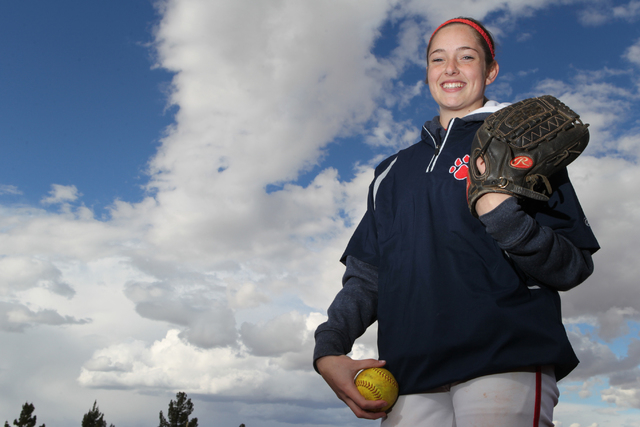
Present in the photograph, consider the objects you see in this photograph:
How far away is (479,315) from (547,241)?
45 cm

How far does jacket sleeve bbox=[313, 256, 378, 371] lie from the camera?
105 inches

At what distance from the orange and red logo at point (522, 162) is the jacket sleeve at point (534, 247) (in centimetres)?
19

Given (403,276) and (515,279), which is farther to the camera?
(403,276)

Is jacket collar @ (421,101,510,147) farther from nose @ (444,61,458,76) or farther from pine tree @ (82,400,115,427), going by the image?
pine tree @ (82,400,115,427)

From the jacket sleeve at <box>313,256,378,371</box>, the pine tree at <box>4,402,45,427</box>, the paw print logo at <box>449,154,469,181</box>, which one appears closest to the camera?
the paw print logo at <box>449,154,469,181</box>

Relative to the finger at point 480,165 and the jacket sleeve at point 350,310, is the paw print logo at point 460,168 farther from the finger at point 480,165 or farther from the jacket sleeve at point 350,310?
the jacket sleeve at point 350,310

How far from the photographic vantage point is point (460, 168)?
2.57m

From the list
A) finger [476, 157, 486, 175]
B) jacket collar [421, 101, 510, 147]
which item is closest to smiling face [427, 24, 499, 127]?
jacket collar [421, 101, 510, 147]

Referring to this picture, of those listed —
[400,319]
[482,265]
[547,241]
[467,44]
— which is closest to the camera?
[547,241]

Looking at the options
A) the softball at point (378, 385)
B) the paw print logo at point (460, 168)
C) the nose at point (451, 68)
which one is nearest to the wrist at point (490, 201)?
the paw print logo at point (460, 168)

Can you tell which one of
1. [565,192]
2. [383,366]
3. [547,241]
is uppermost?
[565,192]

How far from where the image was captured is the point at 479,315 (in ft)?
6.86

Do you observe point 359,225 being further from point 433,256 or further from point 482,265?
point 482,265

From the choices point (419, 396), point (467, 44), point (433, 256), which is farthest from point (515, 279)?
point (467, 44)
